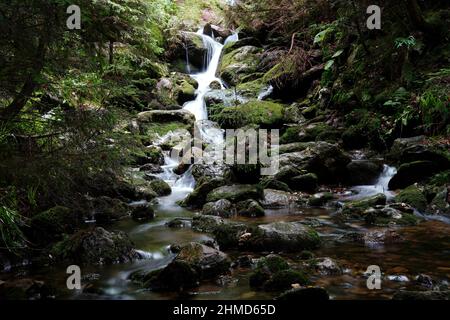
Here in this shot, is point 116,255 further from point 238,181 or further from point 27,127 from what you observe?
point 238,181

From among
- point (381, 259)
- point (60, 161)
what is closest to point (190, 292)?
point (60, 161)

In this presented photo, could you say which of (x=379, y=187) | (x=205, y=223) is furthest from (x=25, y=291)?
(x=379, y=187)

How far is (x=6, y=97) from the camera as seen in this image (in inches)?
177

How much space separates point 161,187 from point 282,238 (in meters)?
6.02

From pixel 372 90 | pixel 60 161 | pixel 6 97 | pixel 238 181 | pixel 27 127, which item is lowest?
pixel 238 181

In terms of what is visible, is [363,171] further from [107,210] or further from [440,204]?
[107,210]

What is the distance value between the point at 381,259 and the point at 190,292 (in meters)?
2.67

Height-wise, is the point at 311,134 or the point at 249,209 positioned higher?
the point at 311,134

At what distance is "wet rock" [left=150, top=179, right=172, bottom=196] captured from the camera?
11.5 metres

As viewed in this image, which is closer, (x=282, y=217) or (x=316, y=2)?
(x=282, y=217)

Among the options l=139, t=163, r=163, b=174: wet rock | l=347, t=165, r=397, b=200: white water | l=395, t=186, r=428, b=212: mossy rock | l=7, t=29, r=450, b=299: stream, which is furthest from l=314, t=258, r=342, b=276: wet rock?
l=139, t=163, r=163, b=174: wet rock

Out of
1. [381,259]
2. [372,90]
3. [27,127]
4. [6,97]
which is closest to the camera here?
[6,97]

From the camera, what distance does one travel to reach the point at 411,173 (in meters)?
9.38
